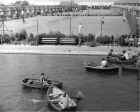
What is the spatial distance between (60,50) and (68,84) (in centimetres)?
1320

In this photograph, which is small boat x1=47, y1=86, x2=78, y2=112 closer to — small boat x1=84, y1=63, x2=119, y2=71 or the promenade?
small boat x1=84, y1=63, x2=119, y2=71

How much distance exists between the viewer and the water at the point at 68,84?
74.0 feet

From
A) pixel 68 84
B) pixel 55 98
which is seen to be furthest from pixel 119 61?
pixel 55 98

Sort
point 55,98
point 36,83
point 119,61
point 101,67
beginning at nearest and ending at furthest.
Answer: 1. point 55,98
2. point 36,83
3. point 101,67
4. point 119,61

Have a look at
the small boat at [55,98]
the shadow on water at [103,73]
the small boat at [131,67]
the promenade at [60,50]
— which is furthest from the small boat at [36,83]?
the promenade at [60,50]

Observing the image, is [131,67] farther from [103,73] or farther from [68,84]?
[68,84]

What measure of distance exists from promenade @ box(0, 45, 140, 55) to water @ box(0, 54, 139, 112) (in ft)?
4.57

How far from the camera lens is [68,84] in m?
27.5

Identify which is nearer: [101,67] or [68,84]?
[68,84]

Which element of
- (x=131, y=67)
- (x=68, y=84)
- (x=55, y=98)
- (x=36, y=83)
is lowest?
(x=55, y=98)

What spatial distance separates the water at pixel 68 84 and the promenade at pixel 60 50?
139cm

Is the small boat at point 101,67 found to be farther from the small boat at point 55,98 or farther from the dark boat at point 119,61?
the small boat at point 55,98

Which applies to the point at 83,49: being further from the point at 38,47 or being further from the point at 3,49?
the point at 3,49

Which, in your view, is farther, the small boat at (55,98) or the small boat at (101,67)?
the small boat at (101,67)
